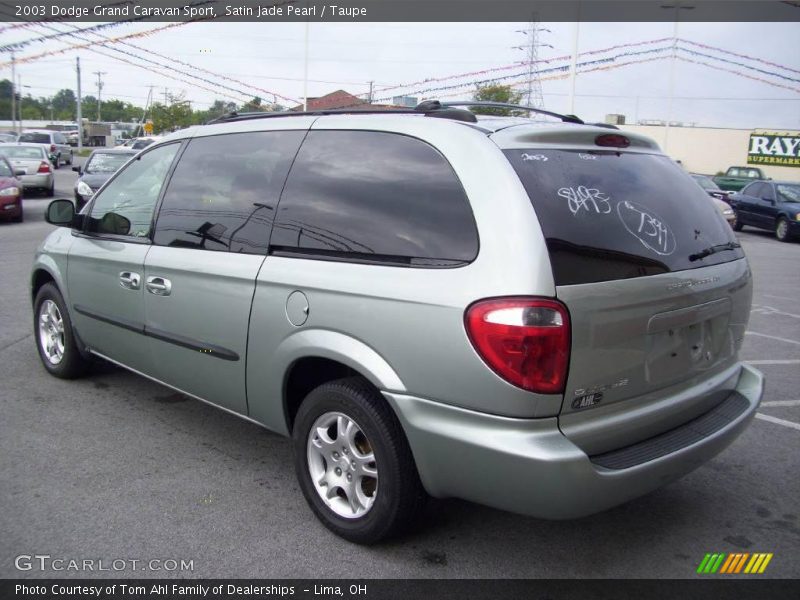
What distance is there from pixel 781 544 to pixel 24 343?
5927 mm

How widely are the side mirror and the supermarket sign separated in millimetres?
46283

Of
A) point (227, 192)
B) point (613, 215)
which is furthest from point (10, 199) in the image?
point (613, 215)

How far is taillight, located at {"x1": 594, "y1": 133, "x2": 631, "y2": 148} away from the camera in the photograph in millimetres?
3131

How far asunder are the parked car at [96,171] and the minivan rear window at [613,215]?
14.0 meters

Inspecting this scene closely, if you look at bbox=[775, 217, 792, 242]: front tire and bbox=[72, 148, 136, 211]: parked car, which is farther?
bbox=[775, 217, 792, 242]: front tire

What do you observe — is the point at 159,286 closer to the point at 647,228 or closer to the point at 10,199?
the point at 647,228

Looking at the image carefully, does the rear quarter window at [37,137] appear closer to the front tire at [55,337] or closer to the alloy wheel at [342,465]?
the front tire at [55,337]

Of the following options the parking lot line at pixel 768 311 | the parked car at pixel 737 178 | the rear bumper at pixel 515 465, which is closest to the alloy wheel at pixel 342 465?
the rear bumper at pixel 515 465

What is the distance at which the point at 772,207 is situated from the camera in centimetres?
1997

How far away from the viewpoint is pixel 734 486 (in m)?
3.80

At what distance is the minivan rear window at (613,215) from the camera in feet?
8.73

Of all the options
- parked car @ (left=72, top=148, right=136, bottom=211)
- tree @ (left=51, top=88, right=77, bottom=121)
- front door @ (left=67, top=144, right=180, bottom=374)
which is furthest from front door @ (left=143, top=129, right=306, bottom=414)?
tree @ (left=51, top=88, right=77, bottom=121)

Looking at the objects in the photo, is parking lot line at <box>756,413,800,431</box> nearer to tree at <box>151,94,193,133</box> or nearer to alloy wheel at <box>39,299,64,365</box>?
alloy wheel at <box>39,299,64,365</box>

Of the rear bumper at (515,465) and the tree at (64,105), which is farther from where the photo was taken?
the tree at (64,105)
